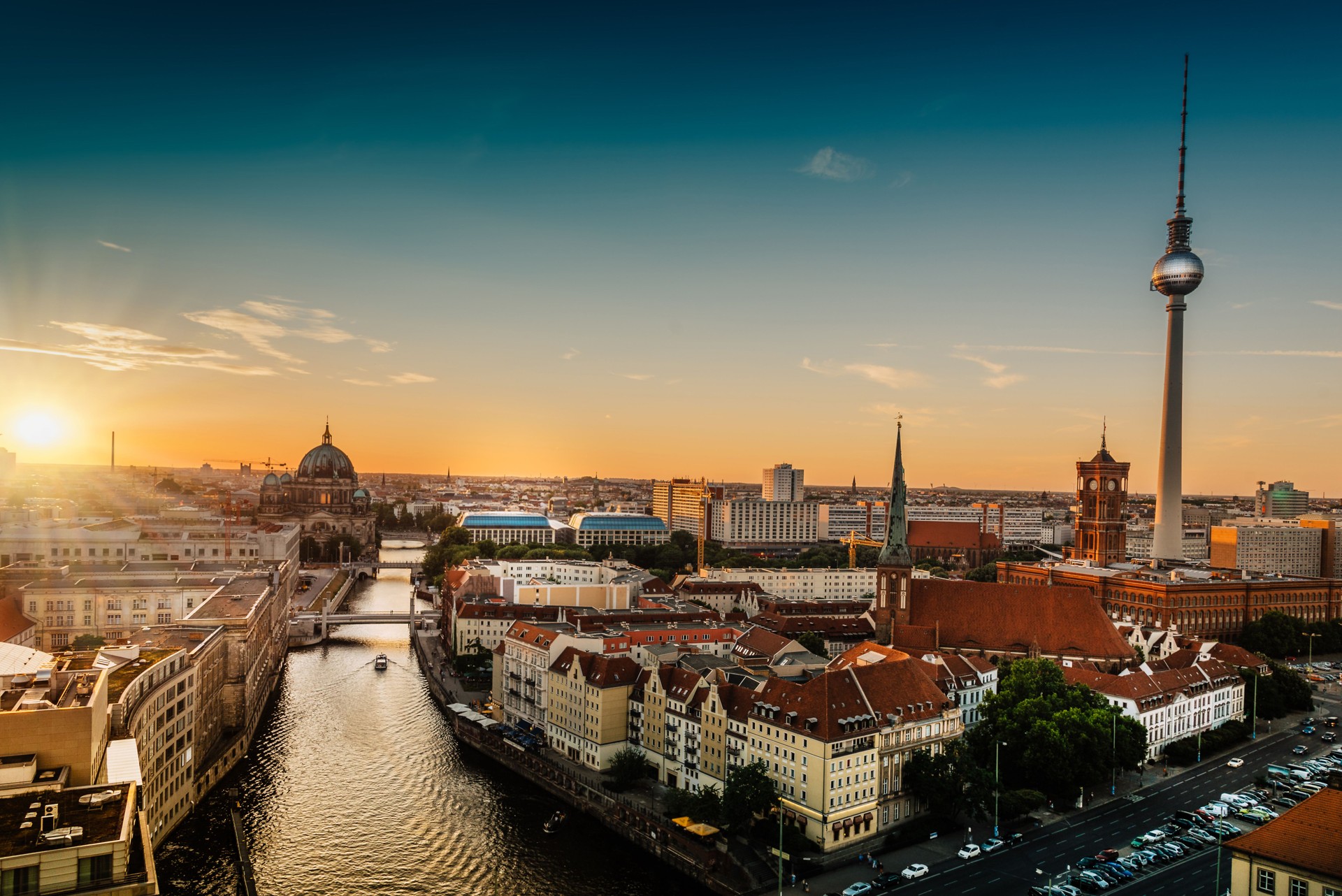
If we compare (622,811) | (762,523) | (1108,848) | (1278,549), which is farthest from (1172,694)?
(762,523)

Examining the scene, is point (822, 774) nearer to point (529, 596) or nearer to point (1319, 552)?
point (529, 596)

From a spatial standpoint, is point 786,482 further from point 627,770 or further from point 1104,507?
point 627,770

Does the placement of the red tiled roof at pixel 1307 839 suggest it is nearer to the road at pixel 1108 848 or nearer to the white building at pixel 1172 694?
the road at pixel 1108 848

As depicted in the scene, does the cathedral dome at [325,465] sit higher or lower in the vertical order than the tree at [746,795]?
higher

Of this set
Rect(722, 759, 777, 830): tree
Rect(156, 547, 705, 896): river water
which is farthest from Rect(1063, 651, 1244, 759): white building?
Rect(156, 547, 705, 896): river water

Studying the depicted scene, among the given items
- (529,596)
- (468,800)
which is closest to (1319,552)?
(529,596)

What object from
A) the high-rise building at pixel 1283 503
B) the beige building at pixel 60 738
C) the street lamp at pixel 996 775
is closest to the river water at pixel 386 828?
the street lamp at pixel 996 775

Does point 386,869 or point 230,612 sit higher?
point 230,612

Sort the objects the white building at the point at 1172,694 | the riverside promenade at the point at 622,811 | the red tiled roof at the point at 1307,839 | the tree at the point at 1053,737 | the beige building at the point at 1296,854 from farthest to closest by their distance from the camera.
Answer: the white building at the point at 1172,694 → the tree at the point at 1053,737 → the riverside promenade at the point at 622,811 → the red tiled roof at the point at 1307,839 → the beige building at the point at 1296,854
